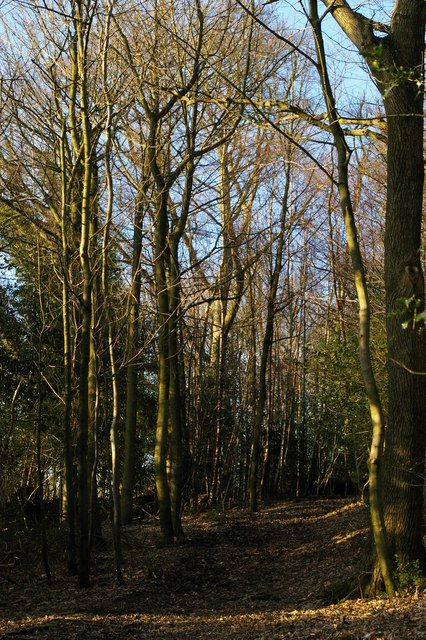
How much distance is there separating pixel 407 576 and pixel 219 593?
9.37ft

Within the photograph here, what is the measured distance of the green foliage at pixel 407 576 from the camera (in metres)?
5.61

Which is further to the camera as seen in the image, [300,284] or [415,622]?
[300,284]

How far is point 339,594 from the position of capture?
6121mm

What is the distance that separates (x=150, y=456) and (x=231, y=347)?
3735mm

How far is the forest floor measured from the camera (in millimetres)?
5254

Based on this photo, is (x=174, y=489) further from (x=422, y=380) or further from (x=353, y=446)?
(x=422, y=380)

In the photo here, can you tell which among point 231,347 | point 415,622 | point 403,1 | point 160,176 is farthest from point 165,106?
point 231,347

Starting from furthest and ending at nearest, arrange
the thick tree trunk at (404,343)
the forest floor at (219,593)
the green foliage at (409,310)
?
the thick tree trunk at (404,343), the forest floor at (219,593), the green foliage at (409,310)

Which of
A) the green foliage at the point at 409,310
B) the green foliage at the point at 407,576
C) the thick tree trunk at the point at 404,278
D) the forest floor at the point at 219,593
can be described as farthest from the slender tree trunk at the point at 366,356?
the green foliage at the point at 409,310

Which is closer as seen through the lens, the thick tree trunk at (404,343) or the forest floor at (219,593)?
the forest floor at (219,593)

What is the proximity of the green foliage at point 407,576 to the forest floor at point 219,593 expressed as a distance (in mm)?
159

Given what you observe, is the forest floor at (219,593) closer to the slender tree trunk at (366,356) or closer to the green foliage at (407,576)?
the green foliage at (407,576)

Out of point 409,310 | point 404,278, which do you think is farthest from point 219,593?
point 409,310

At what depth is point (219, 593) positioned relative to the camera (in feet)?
25.6
